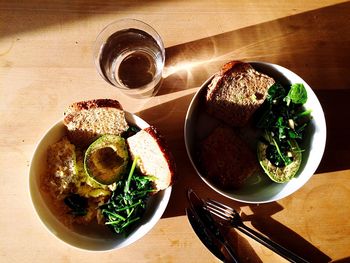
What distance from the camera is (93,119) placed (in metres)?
1.46

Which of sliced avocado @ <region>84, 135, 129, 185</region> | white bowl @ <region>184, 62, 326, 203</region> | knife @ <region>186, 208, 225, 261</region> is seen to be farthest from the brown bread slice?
sliced avocado @ <region>84, 135, 129, 185</region>

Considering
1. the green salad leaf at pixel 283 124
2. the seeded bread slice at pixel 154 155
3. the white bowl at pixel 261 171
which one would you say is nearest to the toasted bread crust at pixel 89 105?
the seeded bread slice at pixel 154 155

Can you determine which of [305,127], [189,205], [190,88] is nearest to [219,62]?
[190,88]

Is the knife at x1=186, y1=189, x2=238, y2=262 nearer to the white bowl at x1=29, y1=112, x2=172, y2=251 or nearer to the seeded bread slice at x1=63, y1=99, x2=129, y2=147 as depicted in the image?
the white bowl at x1=29, y1=112, x2=172, y2=251

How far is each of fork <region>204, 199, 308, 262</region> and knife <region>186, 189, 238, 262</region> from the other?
3cm

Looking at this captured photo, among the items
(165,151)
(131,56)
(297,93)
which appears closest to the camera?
(165,151)

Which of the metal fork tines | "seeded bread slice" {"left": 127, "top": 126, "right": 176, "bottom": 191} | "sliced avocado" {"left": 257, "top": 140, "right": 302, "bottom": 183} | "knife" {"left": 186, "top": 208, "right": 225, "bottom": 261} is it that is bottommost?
"knife" {"left": 186, "top": 208, "right": 225, "bottom": 261}

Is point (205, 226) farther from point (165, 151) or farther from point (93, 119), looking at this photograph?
point (93, 119)

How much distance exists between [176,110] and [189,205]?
33 centimetres

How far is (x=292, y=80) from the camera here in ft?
4.98

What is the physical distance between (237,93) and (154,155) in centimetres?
37

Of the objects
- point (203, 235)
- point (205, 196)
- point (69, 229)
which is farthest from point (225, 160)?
point (69, 229)

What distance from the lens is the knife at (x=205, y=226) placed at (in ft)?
4.85

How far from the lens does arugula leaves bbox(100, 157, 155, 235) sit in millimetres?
1426
